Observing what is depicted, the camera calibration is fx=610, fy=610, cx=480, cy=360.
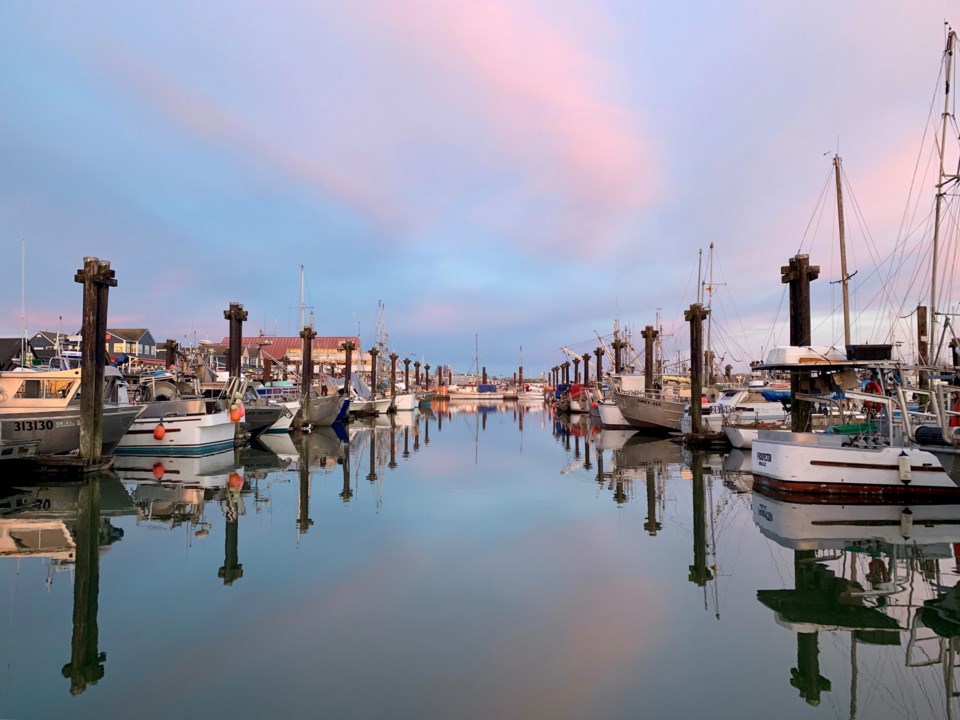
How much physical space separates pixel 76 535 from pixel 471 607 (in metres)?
8.37

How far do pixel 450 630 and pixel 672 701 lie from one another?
8.51ft

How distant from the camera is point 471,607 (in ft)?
25.7

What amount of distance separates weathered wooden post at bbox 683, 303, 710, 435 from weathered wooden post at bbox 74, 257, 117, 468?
884 inches

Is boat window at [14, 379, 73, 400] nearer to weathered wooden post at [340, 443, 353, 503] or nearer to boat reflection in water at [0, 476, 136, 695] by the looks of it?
boat reflection in water at [0, 476, 136, 695]

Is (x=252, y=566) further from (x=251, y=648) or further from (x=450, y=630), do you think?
(x=450, y=630)

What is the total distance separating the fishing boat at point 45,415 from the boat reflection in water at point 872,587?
18730mm

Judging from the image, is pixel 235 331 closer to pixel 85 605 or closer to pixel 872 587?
pixel 85 605

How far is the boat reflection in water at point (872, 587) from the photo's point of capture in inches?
250

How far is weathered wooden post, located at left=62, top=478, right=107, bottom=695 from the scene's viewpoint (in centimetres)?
603

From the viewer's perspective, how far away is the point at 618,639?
689 centimetres

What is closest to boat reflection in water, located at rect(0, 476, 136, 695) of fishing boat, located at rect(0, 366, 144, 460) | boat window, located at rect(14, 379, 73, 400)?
fishing boat, located at rect(0, 366, 144, 460)

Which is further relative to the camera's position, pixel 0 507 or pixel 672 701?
pixel 0 507

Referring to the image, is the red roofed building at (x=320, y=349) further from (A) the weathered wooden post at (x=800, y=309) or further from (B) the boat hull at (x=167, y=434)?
(A) the weathered wooden post at (x=800, y=309)

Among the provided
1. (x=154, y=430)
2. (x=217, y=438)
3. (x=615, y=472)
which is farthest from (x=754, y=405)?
(x=154, y=430)
